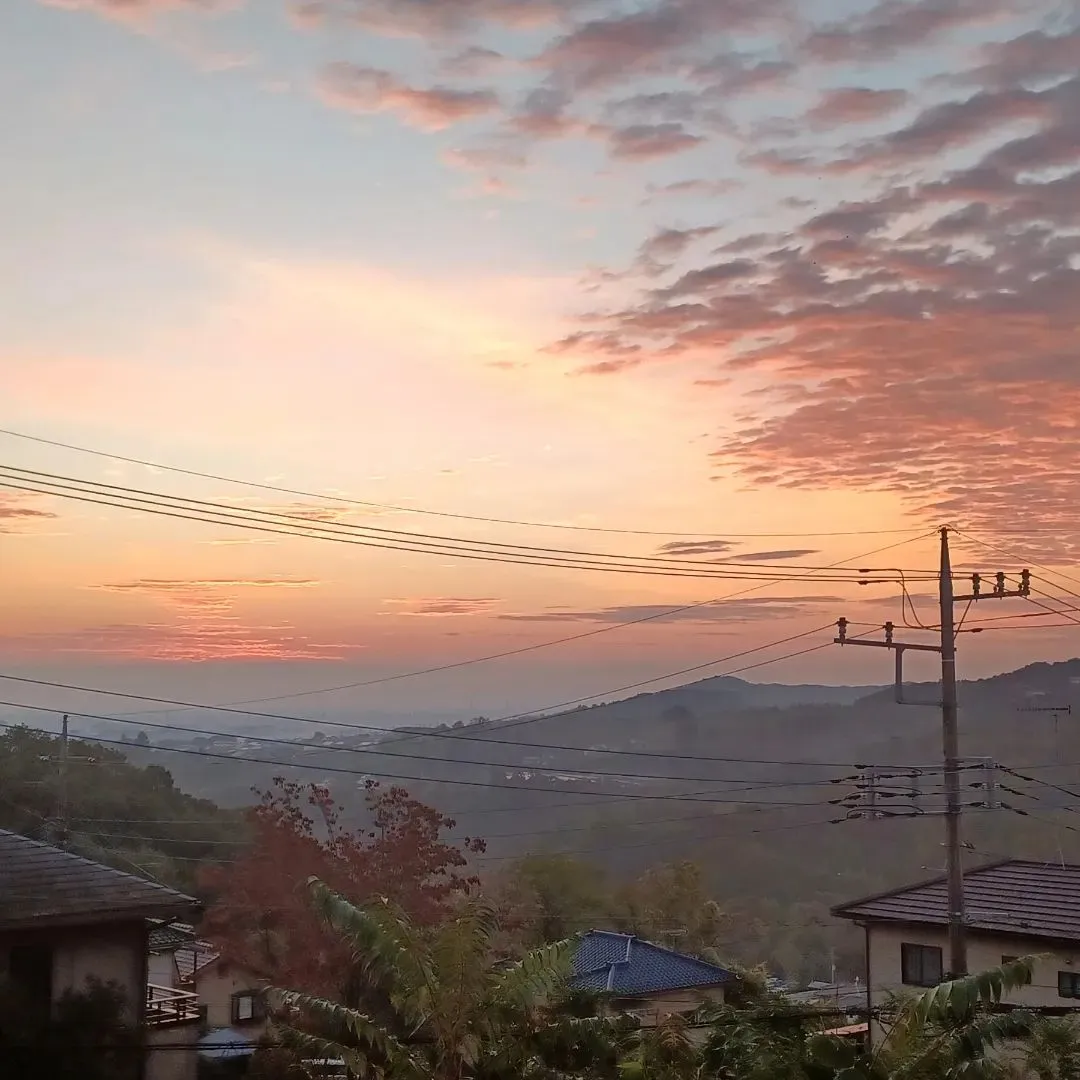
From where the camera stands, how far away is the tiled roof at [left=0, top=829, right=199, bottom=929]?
18.4 meters

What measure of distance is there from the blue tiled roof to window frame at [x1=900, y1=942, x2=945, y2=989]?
32.3 feet

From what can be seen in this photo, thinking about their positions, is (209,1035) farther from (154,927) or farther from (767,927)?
(767,927)

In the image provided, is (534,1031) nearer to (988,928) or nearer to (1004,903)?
(988,928)

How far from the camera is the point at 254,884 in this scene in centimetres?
3256

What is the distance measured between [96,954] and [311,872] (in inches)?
562

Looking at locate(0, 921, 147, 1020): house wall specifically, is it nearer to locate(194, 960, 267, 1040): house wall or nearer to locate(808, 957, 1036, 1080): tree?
locate(808, 957, 1036, 1080): tree

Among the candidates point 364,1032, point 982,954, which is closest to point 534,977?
point 364,1032

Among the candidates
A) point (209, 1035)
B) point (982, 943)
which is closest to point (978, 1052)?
point (982, 943)

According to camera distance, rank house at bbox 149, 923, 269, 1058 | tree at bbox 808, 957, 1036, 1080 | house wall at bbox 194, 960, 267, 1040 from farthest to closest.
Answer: house wall at bbox 194, 960, 267, 1040 → house at bbox 149, 923, 269, 1058 → tree at bbox 808, 957, 1036, 1080

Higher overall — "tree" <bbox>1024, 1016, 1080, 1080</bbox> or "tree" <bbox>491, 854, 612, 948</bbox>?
"tree" <bbox>1024, 1016, 1080, 1080</bbox>

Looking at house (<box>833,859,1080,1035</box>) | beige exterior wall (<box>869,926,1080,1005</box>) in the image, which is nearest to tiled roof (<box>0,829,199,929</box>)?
beige exterior wall (<box>869,926,1080,1005</box>)

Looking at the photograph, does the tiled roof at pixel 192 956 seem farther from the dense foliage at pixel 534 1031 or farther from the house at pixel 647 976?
the dense foliage at pixel 534 1031

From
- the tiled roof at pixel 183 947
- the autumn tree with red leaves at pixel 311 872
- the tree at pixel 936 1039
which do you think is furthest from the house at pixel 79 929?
the autumn tree with red leaves at pixel 311 872

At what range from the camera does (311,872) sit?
33.0 metres
